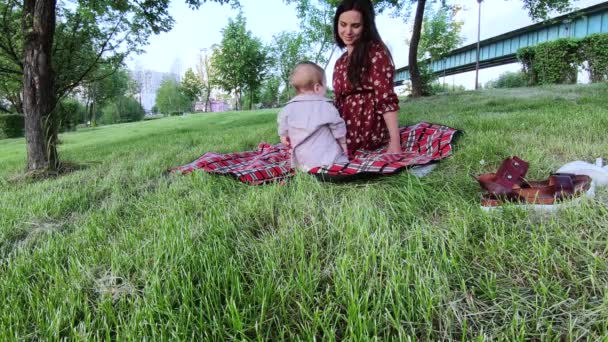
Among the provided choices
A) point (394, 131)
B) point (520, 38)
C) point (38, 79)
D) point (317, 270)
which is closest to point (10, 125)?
point (38, 79)

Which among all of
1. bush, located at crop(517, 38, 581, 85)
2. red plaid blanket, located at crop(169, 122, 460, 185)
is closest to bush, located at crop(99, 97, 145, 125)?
bush, located at crop(517, 38, 581, 85)

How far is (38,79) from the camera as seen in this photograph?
3982 mm

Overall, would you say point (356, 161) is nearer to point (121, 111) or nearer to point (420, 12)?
point (420, 12)

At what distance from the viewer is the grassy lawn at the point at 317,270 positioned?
92cm

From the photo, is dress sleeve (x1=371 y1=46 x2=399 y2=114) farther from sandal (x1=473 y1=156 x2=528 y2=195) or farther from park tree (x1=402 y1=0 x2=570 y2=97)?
park tree (x1=402 y1=0 x2=570 y2=97)

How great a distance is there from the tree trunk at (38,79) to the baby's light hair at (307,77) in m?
3.33

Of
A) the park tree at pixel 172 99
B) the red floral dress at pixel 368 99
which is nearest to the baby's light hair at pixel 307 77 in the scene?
the red floral dress at pixel 368 99

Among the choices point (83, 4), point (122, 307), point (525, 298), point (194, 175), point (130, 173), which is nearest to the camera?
point (525, 298)

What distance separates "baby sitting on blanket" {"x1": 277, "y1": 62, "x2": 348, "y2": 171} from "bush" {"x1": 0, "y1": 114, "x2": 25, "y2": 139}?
26.1 meters

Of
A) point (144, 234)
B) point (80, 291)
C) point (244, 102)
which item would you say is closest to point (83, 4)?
point (144, 234)

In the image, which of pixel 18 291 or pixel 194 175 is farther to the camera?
pixel 194 175

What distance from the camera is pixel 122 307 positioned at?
1.07 metres

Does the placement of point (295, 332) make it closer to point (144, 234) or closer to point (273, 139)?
point (144, 234)

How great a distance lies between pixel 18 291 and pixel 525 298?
1736 mm
